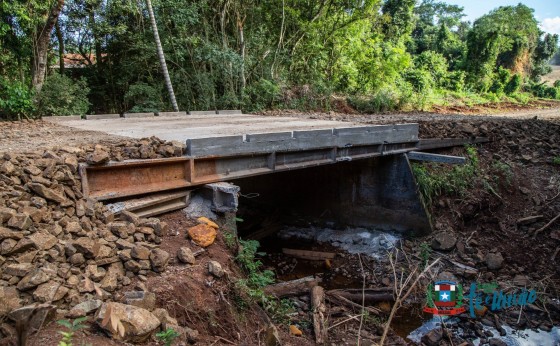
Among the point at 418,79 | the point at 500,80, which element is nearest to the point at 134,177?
the point at 418,79

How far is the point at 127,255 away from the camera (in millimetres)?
4047

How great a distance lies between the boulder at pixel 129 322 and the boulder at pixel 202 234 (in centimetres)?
174

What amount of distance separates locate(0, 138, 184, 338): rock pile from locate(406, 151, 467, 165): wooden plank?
621cm

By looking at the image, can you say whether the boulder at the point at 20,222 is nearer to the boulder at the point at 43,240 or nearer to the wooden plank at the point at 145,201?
the boulder at the point at 43,240

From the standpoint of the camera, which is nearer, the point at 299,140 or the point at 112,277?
the point at 112,277

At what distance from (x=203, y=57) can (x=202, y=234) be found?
10126 mm

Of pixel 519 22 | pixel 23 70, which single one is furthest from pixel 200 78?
pixel 519 22

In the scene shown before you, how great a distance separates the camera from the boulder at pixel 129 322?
2951 millimetres

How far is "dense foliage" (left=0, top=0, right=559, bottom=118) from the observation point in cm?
1185

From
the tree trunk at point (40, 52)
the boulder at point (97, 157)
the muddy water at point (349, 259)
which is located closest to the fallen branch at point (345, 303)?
the muddy water at point (349, 259)

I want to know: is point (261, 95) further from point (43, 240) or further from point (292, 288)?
point (43, 240)

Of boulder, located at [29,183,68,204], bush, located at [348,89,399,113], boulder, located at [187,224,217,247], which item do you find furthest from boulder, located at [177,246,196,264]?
bush, located at [348,89,399,113]

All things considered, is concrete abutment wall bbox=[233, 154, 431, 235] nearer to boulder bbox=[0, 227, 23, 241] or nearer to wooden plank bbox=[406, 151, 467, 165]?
wooden plank bbox=[406, 151, 467, 165]

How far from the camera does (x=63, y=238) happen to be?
12.9 ft
